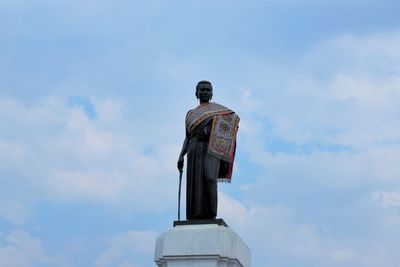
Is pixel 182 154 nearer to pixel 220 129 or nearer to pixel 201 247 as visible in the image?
pixel 220 129

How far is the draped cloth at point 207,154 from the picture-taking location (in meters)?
15.7

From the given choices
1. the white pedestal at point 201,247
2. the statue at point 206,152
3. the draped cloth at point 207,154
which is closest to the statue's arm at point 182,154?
the statue at point 206,152

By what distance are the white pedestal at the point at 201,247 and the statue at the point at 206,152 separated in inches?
20.8

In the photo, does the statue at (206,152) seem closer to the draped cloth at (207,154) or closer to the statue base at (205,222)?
the draped cloth at (207,154)

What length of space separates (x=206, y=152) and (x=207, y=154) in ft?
0.16

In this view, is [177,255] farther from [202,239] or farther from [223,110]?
[223,110]

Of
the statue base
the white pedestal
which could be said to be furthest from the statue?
the white pedestal

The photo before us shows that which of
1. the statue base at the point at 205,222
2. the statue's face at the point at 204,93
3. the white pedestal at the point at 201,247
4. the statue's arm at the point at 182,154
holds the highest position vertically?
the statue's face at the point at 204,93

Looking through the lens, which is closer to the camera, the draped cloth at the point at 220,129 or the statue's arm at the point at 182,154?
the draped cloth at the point at 220,129

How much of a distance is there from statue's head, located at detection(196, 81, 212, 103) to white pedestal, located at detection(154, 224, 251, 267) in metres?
2.66

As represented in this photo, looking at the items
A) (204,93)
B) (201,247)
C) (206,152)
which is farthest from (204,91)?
(201,247)

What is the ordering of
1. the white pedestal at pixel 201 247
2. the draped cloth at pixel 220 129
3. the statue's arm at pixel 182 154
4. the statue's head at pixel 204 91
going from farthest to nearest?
the statue's head at pixel 204 91, the statue's arm at pixel 182 154, the draped cloth at pixel 220 129, the white pedestal at pixel 201 247

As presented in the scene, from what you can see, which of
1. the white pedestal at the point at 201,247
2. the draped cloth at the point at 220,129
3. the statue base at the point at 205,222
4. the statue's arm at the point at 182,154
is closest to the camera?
the white pedestal at the point at 201,247

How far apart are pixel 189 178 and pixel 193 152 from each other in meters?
0.51
